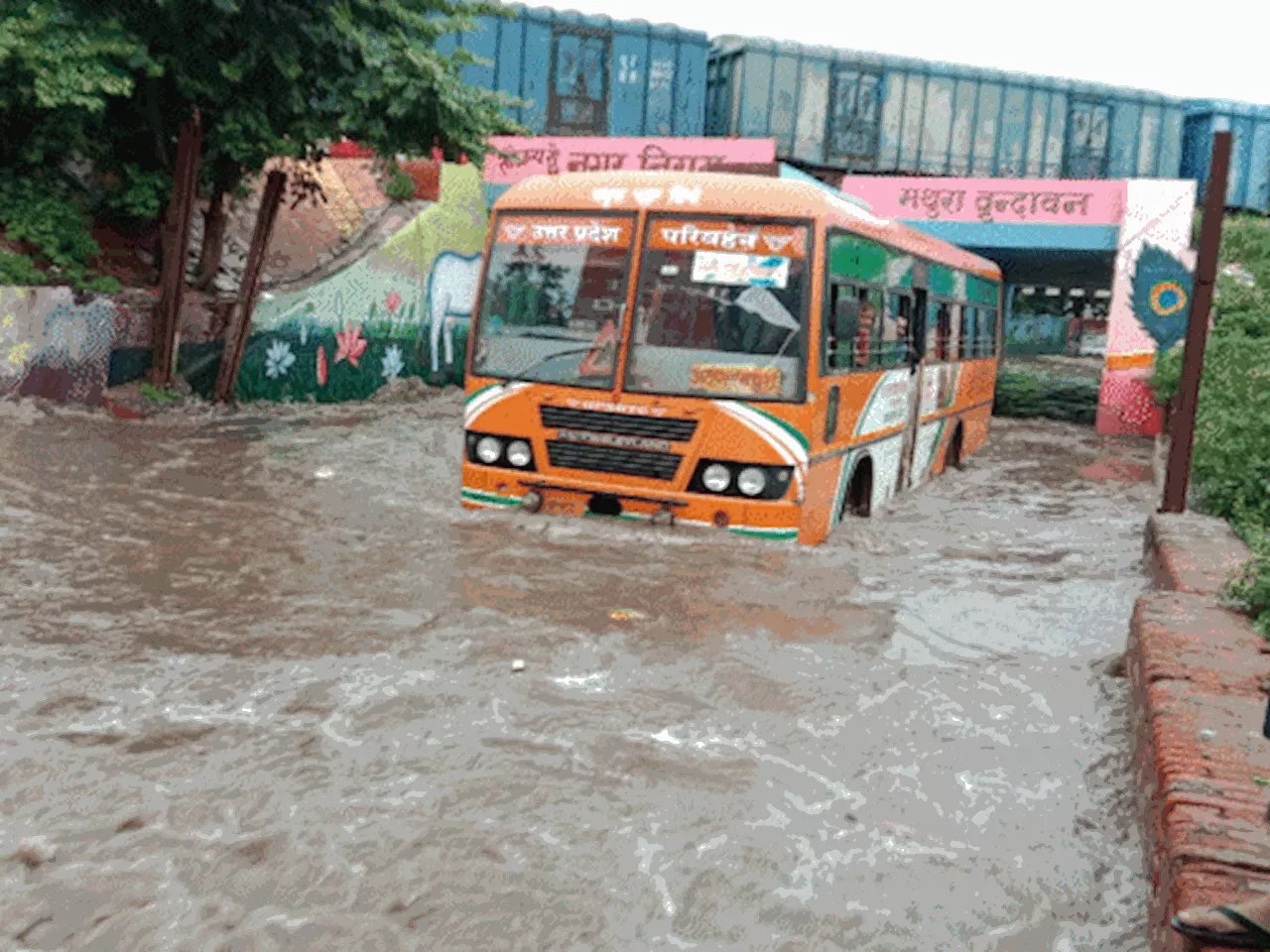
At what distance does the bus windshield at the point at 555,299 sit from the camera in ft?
27.2

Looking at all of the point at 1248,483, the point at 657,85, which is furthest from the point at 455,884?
the point at 657,85

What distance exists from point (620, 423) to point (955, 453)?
771 centimetres

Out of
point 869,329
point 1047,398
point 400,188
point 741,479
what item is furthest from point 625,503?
point 1047,398

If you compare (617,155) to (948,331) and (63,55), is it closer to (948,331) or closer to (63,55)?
(948,331)

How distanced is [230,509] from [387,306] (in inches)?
359

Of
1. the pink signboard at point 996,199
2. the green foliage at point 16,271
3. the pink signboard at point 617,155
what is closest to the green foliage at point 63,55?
the green foliage at point 16,271

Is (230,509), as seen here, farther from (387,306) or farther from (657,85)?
(657,85)

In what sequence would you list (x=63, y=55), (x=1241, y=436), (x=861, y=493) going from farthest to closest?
(x=63, y=55)
(x=861, y=493)
(x=1241, y=436)

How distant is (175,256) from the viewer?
14047 millimetres

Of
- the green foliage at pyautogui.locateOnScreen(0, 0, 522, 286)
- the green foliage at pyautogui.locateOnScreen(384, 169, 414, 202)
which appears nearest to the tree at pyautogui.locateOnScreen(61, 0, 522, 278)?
the green foliage at pyautogui.locateOnScreen(0, 0, 522, 286)

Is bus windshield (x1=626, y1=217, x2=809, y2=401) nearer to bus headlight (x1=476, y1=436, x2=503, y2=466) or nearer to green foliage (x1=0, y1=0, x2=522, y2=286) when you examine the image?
bus headlight (x1=476, y1=436, x2=503, y2=466)

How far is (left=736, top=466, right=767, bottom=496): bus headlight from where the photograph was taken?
8.08 m

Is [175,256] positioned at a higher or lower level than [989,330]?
higher

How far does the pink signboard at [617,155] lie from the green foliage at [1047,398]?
6.89 meters
